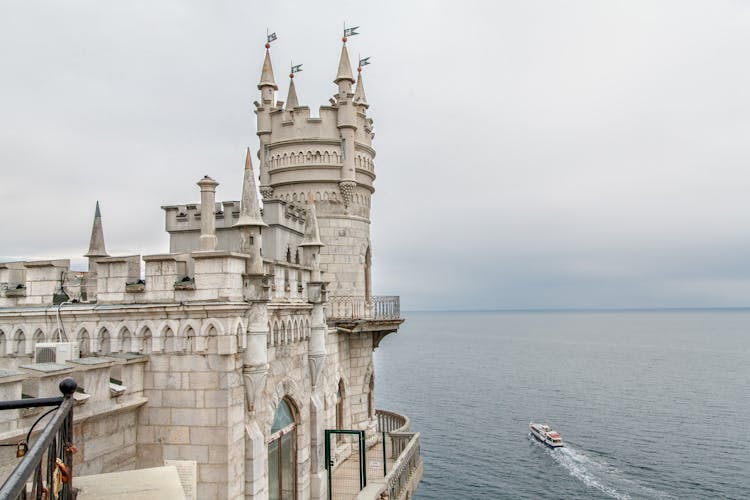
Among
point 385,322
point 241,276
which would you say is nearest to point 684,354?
point 385,322

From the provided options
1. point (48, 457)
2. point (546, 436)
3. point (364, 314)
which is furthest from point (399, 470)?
point (546, 436)

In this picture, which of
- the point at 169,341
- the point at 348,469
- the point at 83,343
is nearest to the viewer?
the point at 169,341

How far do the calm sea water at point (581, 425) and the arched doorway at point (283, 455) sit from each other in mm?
29679

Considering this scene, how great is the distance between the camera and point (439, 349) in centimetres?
18138

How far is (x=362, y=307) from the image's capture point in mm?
26250

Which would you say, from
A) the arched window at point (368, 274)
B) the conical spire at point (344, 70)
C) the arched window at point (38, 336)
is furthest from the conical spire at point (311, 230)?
the conical spire at point (344, 70)

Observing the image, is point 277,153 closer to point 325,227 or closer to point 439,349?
point 325,227

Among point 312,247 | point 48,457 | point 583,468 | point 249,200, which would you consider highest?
point 249,200

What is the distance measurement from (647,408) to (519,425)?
1916cm

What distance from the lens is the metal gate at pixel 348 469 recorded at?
19.2 m

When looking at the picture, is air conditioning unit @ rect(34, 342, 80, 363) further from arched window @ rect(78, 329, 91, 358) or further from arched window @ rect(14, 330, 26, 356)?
arched window @ rect(14, 330, 26, 356)

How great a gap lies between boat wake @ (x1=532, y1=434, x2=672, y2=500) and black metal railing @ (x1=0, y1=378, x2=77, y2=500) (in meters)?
45.6

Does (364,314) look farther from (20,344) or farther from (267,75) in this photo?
(20,344)

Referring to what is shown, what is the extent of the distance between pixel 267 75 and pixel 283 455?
17529mm
